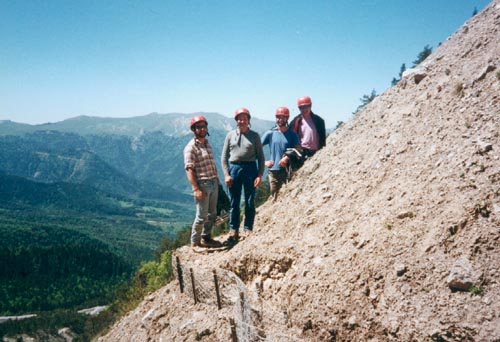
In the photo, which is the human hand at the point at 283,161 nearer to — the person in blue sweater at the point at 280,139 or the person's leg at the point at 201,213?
the person in blue sweater at the point at 280,139

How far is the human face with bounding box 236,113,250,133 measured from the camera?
7.72 m

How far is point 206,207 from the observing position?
25.8ft

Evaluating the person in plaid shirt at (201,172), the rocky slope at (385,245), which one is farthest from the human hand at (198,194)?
the rocky slope at (385,245)

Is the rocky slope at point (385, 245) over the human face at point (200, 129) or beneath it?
beneath

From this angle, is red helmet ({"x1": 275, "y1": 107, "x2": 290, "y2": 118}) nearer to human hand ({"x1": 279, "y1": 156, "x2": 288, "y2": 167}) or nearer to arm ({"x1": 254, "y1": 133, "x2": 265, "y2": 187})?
human hand ({"x1": 279, "y1": 156, "x2": 288, "y2": 167})

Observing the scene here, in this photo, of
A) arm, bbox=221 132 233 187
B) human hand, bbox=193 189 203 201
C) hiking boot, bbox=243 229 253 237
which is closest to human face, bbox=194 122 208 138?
arm, bbox=221 132 233 187

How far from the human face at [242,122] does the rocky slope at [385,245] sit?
2.94 meters

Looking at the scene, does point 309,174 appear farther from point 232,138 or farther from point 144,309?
point 144,309

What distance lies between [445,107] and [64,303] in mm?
147165

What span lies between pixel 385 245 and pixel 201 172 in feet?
14.4

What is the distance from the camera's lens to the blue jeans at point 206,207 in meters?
7.76

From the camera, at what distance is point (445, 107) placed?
8.02m

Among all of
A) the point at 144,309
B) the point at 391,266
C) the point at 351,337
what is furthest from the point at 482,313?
the point at 144,309

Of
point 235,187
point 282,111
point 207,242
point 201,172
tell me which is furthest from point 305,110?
point 207,242
